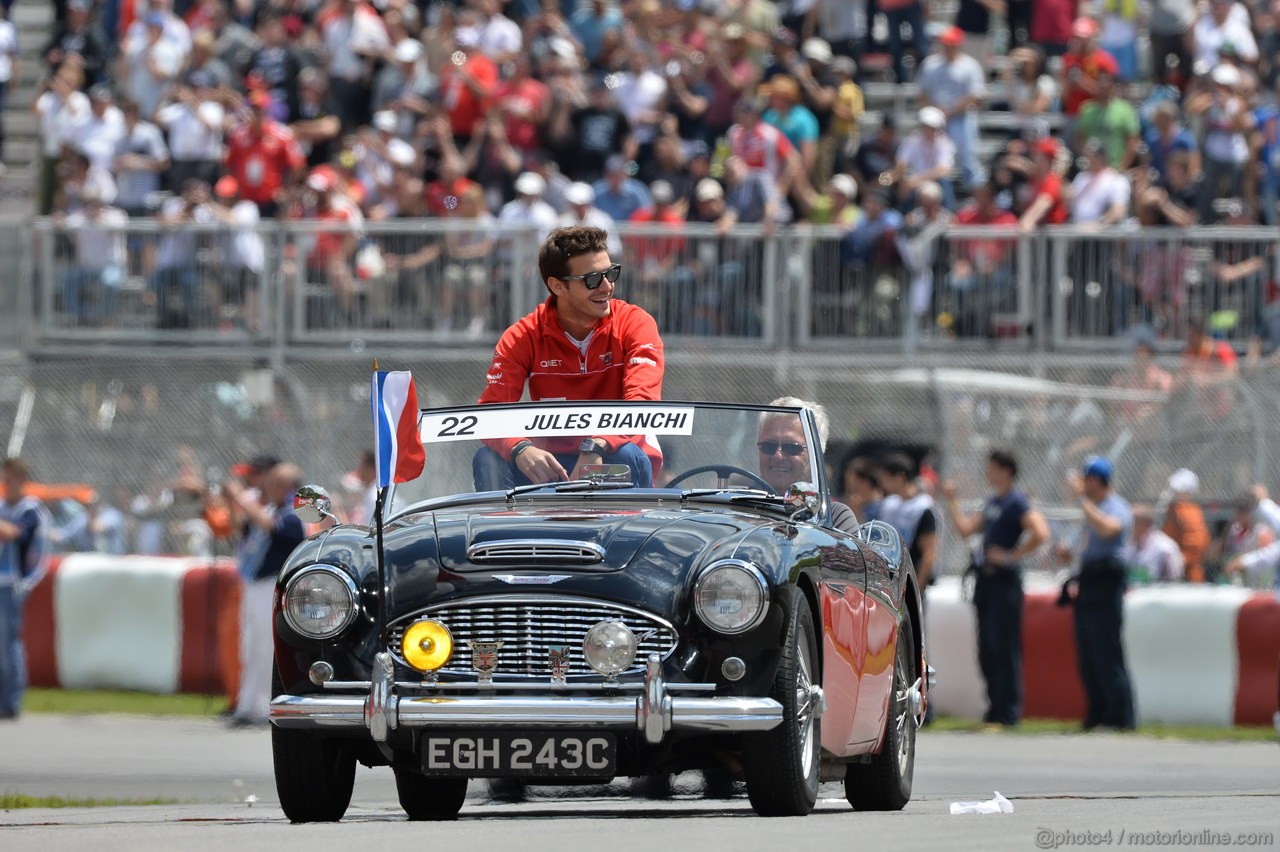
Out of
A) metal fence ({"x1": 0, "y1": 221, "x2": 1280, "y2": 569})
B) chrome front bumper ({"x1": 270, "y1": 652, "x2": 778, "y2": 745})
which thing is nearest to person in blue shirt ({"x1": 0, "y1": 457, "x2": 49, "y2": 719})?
metal fence ({"x1": 0, "y1": 221, "x2": 1280, "y2": 569})

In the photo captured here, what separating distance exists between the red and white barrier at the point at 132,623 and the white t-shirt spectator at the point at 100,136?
4936 millimetres

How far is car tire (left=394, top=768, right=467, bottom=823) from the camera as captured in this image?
8586mm

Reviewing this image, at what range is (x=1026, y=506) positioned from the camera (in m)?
15.6

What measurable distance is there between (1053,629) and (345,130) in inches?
369

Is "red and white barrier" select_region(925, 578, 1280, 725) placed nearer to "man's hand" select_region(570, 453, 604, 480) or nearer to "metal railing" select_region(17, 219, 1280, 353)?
"metal railing" select_region(17, 219, 1280, 353)

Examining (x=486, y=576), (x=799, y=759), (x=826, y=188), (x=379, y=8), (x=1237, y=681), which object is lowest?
(x=1237, y=681)

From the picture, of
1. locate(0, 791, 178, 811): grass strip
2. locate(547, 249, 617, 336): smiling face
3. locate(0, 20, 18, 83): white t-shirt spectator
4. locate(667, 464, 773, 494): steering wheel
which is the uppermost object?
locate(0, 20, 18, 83): white t-shirt spectator

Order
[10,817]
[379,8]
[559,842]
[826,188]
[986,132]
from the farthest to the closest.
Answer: [379,8] < [986,132] < [826,188] < [10,817] < [559,842]

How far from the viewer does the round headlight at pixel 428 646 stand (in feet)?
24.5

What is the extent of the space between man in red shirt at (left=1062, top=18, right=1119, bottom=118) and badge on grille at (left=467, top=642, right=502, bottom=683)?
14176mm

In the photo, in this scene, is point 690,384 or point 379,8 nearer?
point 690,384

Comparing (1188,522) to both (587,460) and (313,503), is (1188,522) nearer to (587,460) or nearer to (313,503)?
(587,460)

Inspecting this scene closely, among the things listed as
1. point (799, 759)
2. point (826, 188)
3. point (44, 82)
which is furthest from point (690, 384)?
point (799, 759)

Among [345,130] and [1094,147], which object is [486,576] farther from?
[345,130]
